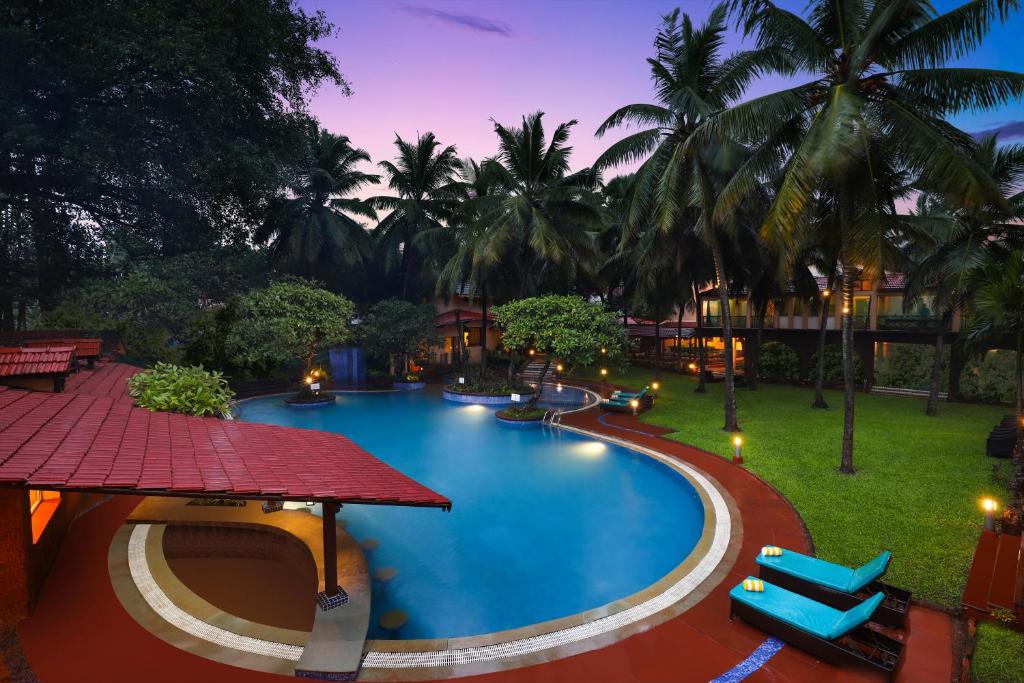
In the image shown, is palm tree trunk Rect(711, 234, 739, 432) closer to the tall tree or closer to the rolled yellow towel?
the rolled yellow towel

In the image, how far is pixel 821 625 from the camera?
5.94 meters

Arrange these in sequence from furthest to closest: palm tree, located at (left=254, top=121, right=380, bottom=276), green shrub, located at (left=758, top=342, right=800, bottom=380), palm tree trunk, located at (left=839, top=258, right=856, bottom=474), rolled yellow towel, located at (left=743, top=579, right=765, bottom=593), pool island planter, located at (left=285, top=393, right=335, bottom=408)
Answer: palm tree, located at (left=254, top=121, right=380, bottom=276) → green shrub, located at (left=758, top=342, right=800, bottom=380) → pool island planter, located at (left=285, top=393, right=335, bottom=408) → palm tree trunk, located at (left=839, top=258, right=856, bottom=474) → rolled yellow towel, located at (left=743, top=579, right=765, bottom=593)

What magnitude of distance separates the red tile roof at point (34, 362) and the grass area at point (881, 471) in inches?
583

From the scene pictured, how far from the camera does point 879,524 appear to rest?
30.7 ft

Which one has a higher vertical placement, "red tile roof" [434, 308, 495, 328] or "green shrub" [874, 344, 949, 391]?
"red tile roof" [434, 308, 495, 328]

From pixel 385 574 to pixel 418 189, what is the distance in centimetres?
2762

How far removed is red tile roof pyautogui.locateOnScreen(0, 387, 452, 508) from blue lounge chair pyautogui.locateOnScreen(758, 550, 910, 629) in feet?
17.0

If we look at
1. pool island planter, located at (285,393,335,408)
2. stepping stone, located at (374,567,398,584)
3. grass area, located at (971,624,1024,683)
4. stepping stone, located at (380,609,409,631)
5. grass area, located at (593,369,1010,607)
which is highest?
grass area, located at (593,369,1010,607)

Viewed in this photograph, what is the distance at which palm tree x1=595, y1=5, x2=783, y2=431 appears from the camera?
14.9 metres

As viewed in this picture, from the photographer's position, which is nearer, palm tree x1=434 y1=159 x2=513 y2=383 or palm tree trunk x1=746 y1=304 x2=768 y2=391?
palm tree x1=434 y1=159 x2=513 y2=383

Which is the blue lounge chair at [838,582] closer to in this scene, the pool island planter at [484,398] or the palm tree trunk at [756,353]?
the pool island planter at [484,398]

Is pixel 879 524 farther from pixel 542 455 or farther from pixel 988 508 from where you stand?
pixel 542 455

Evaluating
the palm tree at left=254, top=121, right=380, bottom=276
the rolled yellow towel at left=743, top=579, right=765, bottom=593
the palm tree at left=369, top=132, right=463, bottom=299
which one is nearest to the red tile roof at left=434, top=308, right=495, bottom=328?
the palm tree at left=369, top=132, right=463, bottom=299

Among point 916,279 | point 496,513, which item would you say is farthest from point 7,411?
point 916,279
